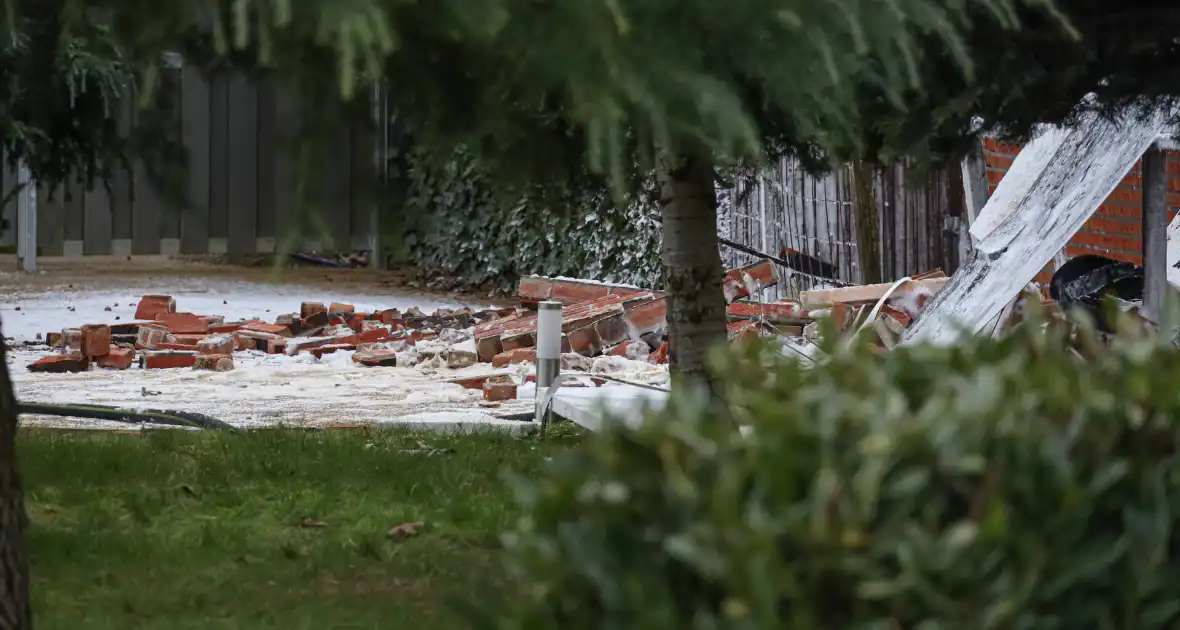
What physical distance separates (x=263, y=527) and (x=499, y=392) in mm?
3936

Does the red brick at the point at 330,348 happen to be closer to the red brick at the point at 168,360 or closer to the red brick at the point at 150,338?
the red brick at the point at 168,360

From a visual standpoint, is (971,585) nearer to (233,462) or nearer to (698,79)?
(698,79)

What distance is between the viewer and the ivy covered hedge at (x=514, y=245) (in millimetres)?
14055

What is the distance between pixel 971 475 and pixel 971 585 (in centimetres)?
17

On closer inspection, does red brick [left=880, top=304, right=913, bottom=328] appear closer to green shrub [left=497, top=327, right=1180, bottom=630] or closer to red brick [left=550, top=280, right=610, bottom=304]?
red brick [left=550, top=280, right=610, bottom=304]

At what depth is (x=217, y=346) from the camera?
36.5ft

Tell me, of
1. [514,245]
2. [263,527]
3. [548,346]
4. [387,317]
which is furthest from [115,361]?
[514,245]

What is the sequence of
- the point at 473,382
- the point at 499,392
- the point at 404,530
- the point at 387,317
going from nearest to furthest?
1. the point at 404,530
2. the point at 499,392
3. the point at 473,382
4. the point at 387,317

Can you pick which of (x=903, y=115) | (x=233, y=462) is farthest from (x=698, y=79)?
(x=233, y=462)

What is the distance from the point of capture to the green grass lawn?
3.91 m

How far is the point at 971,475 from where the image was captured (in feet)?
7.00

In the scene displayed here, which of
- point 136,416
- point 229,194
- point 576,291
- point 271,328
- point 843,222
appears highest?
point 229,194

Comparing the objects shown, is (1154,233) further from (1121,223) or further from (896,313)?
(1121,223)

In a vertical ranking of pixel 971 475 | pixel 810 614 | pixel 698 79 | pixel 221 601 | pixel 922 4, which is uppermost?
pixel 922 4
